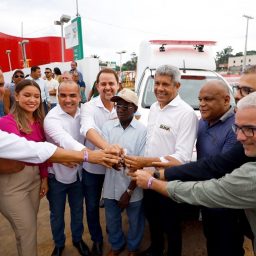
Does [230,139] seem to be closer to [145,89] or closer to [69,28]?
[145,89]

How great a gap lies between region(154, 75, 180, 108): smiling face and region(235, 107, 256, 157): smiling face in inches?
40.4

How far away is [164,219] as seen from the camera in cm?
259

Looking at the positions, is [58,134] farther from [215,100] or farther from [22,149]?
[215,100]

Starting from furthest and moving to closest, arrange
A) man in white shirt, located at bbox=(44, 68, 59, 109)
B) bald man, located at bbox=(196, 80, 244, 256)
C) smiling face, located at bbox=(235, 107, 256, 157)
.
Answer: man in white shirt, located at bbox=(44, 68, 59, 109)
bald man, located at bbox=(196, 80, 244, 256)
smiling face, located at bbox=(235, 107, 256, 157)

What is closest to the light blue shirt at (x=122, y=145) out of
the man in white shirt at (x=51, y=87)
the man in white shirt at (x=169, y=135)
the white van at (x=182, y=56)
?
the man in white shirt at (x=169, y=135)

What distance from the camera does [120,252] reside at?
2.94 m

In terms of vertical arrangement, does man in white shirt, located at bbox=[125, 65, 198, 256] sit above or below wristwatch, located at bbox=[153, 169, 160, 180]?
above

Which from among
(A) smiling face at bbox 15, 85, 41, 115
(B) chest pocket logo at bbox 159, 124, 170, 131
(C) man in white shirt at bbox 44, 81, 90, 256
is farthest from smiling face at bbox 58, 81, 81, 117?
(B) chest pocket logo at bbox 159, 124, 170, 131

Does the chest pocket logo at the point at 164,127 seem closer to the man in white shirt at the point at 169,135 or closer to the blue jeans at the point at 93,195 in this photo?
the man in white shirt at the point at 169,135

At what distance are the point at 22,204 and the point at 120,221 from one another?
1019mm

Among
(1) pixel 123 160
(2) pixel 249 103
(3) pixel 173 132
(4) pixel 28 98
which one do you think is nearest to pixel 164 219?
(1) pixel 123 160

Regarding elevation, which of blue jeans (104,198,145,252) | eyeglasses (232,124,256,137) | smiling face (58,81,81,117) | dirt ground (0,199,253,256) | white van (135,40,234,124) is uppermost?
white van (135,40,234,124)

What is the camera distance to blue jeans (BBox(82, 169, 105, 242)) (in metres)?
2.75

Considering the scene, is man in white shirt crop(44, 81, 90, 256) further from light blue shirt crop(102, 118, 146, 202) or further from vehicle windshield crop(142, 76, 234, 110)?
vehicle windshield crop(142, 76, 234, 110)
